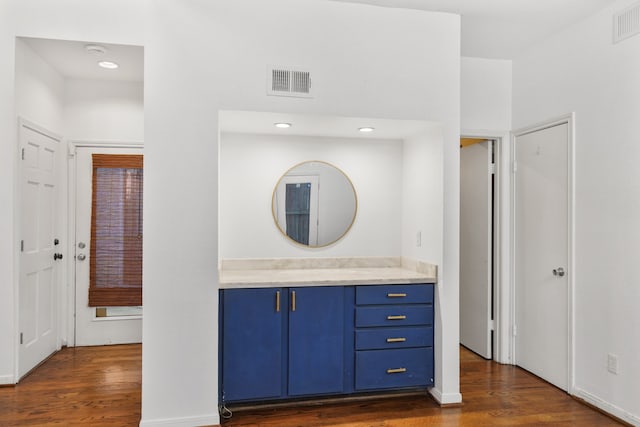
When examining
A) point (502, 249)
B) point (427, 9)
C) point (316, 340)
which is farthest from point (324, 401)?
point (427, 9)

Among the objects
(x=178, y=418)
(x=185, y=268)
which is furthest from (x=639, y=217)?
(x=178, y=418)

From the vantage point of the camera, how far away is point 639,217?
2.72m

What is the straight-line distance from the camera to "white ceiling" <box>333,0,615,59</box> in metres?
2.91

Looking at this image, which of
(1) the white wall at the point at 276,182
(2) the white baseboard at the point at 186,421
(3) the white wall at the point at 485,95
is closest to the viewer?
(2) the white baseboard at the point at 186,421

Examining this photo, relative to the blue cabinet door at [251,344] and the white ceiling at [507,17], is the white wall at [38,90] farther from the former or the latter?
the white ceiling at [507,17]

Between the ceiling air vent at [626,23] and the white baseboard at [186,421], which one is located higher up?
the ceiling air vent at [626,23]

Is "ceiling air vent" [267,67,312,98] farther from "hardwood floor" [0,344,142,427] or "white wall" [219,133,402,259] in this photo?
"hardwood floor" [0,344,142,427]

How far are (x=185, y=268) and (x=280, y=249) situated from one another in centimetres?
99

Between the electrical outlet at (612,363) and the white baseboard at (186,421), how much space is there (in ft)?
8.50

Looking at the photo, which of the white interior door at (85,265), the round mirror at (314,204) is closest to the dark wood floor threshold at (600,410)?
the round mirror at (314,204)

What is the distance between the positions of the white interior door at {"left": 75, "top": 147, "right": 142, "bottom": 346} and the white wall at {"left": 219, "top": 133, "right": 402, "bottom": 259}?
1.48 m

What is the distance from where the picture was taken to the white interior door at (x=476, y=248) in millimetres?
3996

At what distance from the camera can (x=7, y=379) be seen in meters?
3.24

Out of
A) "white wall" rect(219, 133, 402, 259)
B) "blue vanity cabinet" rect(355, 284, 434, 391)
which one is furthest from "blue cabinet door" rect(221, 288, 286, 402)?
"white wall" rect(219, 133, 402, 259)
